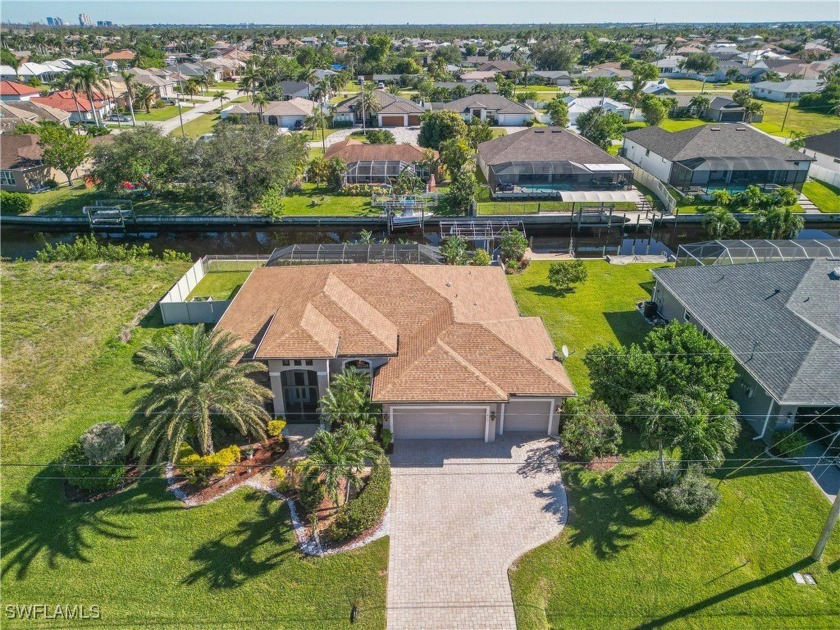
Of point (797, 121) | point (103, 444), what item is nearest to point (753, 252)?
point (103, 444)

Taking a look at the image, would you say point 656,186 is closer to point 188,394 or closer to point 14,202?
point 188,394

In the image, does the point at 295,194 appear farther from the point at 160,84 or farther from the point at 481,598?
the point at 160,84

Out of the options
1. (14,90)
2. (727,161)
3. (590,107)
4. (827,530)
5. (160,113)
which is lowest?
(827,530)

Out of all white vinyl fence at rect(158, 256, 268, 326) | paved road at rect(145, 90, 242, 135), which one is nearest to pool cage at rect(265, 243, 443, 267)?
white vinyl fence at rect(158, 256, 268, 326)

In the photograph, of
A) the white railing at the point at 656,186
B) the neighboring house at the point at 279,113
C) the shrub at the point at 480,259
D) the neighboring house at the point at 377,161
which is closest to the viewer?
the shrub at the point at 480,259

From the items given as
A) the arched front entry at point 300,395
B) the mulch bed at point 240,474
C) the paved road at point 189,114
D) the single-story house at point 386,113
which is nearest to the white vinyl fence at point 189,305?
the arched front entry at point 300,395

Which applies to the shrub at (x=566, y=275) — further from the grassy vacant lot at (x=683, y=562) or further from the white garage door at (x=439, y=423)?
the white garage door at (x=439, y=423)
